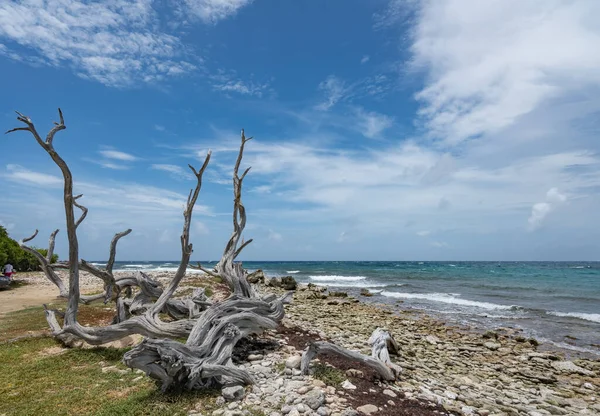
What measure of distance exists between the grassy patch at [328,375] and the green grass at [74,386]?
1.98 m

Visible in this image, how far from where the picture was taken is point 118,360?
855 centimetres

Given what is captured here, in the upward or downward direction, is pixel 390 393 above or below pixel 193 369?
below

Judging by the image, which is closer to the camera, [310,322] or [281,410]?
[281,410]

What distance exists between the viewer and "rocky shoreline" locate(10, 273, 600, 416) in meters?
6.15

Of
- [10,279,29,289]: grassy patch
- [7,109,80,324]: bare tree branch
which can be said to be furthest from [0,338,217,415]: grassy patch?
[10,279,29,289]: grassy patch

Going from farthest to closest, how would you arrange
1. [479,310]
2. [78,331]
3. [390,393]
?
[479,310] < [78,331] < [390,393]

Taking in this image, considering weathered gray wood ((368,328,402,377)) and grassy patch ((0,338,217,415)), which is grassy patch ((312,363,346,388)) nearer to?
weathered gray wood ((368,328,402,377))

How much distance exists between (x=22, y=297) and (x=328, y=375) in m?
20.2

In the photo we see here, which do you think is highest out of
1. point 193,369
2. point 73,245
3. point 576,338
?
point 73,245

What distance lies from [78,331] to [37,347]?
152 cm

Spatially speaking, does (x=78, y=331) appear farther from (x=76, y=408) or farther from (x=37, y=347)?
(x=76, y=408)

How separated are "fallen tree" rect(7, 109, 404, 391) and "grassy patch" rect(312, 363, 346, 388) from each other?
301 millimetres

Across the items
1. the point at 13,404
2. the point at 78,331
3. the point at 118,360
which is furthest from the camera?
the point at 78,331

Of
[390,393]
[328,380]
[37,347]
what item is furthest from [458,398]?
[37,347]
